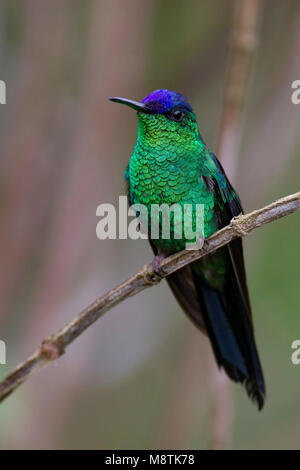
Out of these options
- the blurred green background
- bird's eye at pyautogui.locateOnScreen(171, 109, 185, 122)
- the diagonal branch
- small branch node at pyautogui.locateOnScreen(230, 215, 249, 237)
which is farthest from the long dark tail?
bird's eye at pyautogui.locateOnScreen(171, 109, 185, 122)

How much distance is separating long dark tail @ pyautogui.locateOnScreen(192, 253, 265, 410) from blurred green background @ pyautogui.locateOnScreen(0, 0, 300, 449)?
0.28 meters

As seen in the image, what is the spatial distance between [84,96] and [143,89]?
17.0 inches

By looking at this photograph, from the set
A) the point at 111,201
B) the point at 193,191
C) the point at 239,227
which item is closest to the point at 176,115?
the point at 193,191

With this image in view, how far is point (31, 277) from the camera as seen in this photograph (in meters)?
4.54

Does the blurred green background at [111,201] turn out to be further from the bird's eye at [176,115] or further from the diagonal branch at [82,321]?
the diagonal branch at [82,321]

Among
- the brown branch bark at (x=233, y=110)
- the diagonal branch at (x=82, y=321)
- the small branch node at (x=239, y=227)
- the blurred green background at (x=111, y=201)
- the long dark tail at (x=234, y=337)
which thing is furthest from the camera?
the blurred green background at (x=111, y=201)

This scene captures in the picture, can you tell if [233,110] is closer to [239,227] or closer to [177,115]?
[177,115]

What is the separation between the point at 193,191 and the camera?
320 centimetres

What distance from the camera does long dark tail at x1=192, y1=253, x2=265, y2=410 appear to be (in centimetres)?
326

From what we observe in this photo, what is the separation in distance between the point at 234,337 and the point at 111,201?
150cm

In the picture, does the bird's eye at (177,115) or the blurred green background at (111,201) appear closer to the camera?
the bird's eye at (177,115)

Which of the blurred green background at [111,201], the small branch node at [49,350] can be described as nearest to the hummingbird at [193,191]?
the blurred green background at [111,201]

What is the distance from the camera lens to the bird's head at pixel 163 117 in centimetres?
325

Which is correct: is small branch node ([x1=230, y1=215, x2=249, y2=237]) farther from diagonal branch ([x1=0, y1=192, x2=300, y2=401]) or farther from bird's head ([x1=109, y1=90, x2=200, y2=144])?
bird's head ([x1=109, y1=90, x2=200, y2=144])
